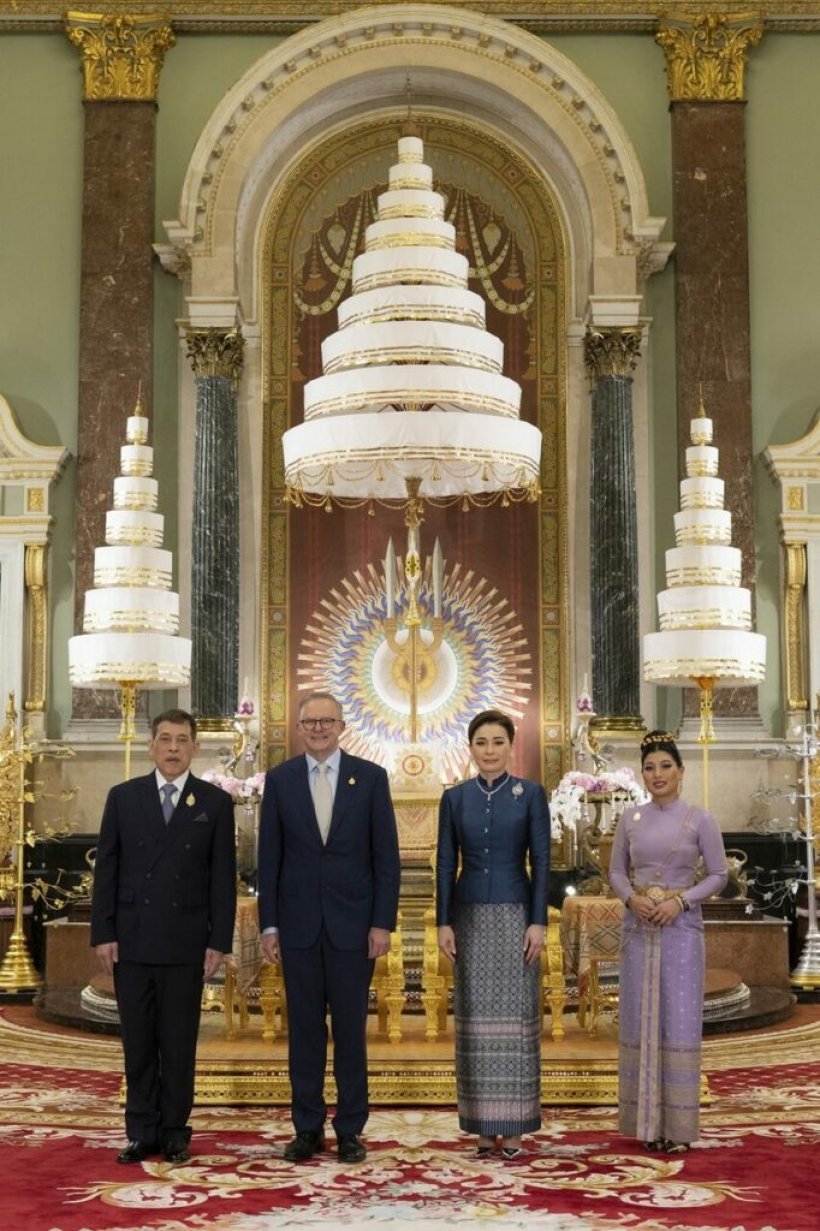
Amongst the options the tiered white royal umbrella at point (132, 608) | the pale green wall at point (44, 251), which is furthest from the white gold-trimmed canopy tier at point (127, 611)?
the pale green wall at point (44, 251)

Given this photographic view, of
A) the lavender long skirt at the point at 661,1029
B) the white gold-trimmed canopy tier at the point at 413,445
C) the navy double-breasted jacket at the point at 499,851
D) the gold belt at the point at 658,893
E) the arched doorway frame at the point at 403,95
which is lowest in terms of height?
the lavender long skirt at the point at 661,1029

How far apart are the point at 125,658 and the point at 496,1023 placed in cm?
486

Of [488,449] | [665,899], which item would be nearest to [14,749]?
[488,449]

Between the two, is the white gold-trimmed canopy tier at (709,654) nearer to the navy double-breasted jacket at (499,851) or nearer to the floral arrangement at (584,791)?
the floral arrangement at (584,791)

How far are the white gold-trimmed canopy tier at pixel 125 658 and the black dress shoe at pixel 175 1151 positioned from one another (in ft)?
15.6

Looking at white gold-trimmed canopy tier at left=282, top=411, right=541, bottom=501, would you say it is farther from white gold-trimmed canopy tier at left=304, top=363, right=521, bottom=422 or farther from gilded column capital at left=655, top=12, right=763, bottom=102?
gilded column capital at left=655, top=12, right=763, bottom=102

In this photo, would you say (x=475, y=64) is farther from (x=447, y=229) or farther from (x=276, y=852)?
(x=276, y=852)

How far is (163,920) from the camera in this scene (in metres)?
5.05

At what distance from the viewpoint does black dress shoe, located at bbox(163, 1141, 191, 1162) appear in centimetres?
496

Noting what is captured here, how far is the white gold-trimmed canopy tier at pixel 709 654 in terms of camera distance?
9.43 metres

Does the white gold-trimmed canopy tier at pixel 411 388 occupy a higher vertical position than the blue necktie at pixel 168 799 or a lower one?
higher

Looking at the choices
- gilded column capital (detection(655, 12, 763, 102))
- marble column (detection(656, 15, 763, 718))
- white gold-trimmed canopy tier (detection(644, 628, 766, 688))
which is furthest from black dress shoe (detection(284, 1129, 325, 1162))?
gilded column capital (detection(655, 12, 763, 102))

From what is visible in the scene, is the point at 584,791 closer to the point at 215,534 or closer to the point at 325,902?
the point at 215,534

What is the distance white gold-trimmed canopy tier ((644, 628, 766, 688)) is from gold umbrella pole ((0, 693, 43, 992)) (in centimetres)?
390
